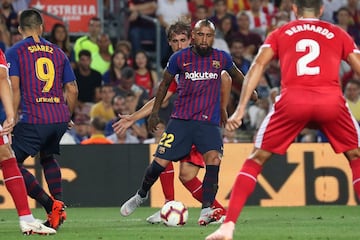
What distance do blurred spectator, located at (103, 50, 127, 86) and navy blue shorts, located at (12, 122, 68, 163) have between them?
27.2ft

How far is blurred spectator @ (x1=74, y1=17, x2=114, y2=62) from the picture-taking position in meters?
20.7

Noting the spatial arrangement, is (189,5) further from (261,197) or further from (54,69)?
(54,69)

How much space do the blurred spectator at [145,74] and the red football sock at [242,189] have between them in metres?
11.0

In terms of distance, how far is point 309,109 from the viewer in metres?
9.48

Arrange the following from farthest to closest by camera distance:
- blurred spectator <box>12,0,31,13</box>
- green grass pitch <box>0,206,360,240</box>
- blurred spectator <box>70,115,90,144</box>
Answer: blurred spectator <box>12,0,31,13</box> < blurred spectator <box>70,115,90,144</box> < green grass pitch <box>0,206,360,240</box>

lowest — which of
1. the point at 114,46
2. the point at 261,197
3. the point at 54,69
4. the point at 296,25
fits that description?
the point at 261,197

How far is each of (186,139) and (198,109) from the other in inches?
13.7

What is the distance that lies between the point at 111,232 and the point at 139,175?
556cm

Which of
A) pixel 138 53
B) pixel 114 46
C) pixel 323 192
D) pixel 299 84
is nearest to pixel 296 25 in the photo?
pixel 299 84

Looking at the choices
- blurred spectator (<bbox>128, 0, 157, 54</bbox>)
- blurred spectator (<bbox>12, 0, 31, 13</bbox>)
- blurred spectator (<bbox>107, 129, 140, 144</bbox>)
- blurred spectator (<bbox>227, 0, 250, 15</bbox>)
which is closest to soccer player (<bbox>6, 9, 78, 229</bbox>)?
blurred spectator (<bbox>107, 129, 140, 144</bbox>)

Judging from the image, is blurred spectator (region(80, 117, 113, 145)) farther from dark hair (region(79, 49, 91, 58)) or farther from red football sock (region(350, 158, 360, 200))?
red football sock (region(350, 158, 360, 200))

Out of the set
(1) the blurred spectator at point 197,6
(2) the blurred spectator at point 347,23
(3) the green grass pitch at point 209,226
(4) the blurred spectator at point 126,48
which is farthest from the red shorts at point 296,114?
(2) the blurred spectator at point 347,23

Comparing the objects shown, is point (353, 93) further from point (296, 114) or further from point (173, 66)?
point (296, 114)

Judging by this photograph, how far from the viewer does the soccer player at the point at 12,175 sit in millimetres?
10648
